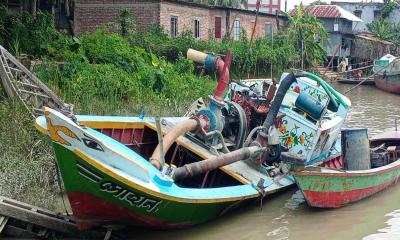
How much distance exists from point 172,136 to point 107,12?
53.8ft

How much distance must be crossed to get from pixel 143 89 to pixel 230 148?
4725 mm

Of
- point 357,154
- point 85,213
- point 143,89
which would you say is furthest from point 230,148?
point 143,89

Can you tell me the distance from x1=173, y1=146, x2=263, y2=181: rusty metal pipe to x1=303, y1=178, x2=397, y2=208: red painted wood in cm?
97

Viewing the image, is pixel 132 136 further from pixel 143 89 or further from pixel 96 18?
pixel 96 18

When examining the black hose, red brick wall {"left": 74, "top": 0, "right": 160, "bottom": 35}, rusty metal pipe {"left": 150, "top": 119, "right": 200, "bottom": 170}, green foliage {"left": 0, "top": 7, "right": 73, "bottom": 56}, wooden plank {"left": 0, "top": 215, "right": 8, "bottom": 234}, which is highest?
red brick wall {"left": 74, "top": 0, "right": 160, "bottom": 35}

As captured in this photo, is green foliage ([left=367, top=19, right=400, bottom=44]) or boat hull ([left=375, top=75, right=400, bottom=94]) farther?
green foliage ([left=367, top=19, right=400, bottom=44])

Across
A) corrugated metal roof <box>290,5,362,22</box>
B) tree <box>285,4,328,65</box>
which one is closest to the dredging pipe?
tree <box>285,4,328,65</box>

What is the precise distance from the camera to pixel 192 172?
6.67 metres

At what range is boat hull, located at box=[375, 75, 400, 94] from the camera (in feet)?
83.9

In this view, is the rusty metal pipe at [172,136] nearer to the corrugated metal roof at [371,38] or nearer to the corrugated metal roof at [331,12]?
the corrugated metal roof at [371,38]

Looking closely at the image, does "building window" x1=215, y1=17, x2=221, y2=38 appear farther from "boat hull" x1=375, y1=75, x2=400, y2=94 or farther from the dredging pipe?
the dredging pipe

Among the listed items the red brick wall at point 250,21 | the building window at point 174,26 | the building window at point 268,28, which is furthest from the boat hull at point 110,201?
the building window at point 268,28

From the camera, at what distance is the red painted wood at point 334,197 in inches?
307

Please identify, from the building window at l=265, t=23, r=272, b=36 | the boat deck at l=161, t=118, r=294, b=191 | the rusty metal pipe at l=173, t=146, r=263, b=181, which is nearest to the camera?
the rusty metal pipe at l=173, t=146, r=263, b=181
